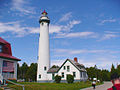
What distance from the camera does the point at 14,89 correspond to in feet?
53.4

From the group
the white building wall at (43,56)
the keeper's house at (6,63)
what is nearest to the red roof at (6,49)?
the keeper's house at (6,63)

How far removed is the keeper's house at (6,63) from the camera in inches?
840

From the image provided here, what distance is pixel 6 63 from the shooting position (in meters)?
22.1

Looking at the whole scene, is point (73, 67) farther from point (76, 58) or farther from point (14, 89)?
point (14, 89)

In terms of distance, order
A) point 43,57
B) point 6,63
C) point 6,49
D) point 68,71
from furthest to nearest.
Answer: point 43,57 < point 68,71 < point 6,49 < point 6,63

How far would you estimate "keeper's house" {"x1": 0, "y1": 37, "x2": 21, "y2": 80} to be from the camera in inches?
840

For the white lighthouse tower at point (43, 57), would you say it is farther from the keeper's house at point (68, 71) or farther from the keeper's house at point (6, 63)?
the keeper's house at point (6, 63)

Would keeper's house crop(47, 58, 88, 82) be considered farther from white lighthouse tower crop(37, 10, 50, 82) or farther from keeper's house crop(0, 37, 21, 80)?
keeper's house crop(0, 37, 21, 80)

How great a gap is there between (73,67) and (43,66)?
8266 mm

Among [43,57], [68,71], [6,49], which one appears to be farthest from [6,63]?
[68,71]

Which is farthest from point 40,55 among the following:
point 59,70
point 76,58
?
point 76,58

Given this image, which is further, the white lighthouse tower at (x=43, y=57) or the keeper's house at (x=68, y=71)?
the white lighthouse tower at (x=43, y=57)

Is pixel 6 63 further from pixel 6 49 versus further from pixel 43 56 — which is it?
pixel 43 56

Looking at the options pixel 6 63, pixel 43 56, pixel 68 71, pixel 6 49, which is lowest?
pixel 68 71
